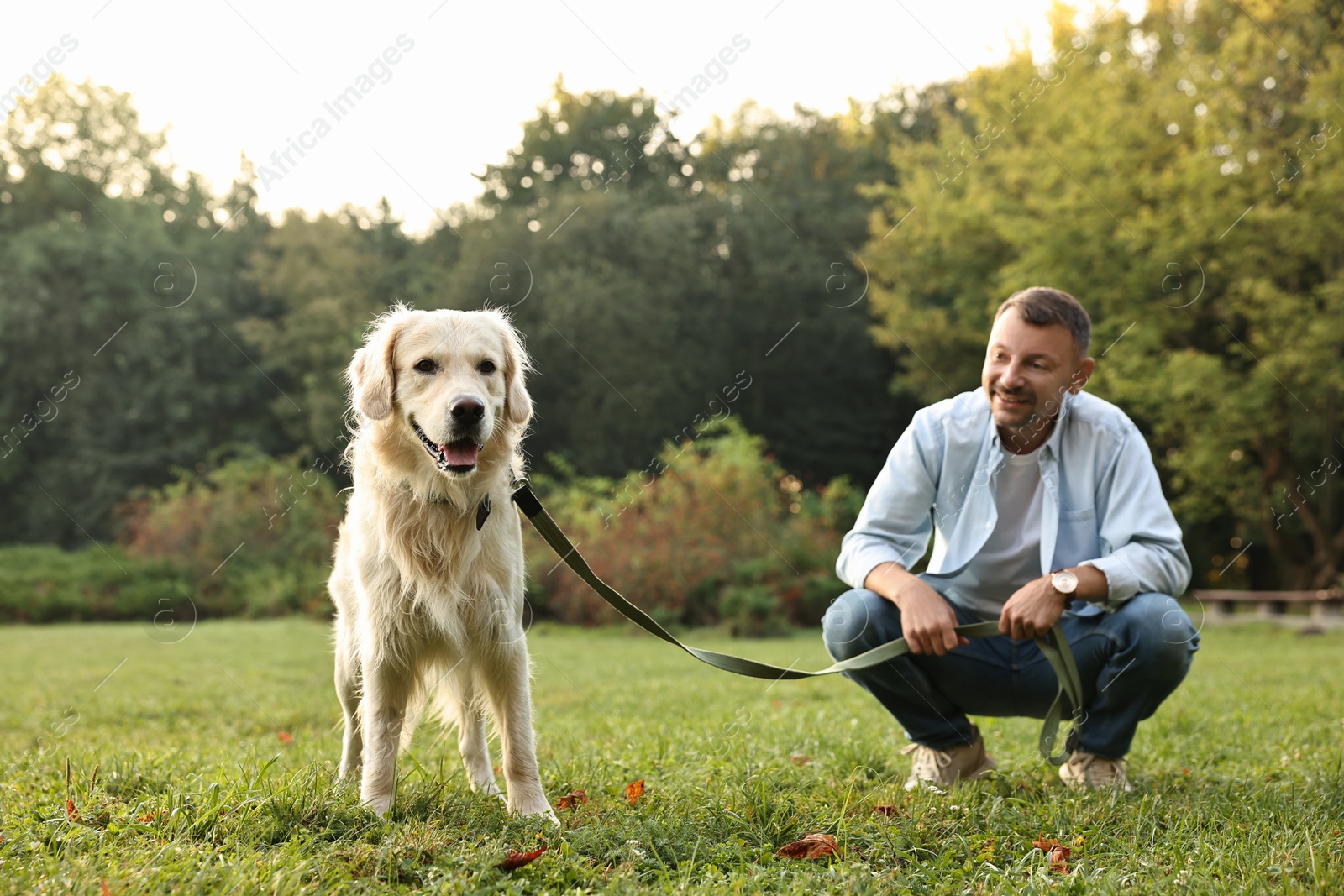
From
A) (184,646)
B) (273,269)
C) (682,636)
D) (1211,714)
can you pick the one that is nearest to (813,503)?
(682,636)

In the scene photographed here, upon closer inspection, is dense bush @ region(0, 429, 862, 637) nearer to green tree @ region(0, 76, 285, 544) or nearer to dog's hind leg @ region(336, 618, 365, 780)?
green tree @ region(0, 76, 285, 544)

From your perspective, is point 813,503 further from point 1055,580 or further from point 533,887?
point 533,887

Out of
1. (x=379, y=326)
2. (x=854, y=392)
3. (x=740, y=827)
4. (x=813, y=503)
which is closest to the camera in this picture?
(x=740, y=827)

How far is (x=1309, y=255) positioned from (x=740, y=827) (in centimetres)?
1890

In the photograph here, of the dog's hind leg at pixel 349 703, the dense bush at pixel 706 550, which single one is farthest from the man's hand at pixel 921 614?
the dense bush at pixel 706 550

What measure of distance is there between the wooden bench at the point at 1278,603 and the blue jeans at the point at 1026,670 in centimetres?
1279

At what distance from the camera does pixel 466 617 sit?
3.31 m

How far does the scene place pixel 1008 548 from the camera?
3.65 meters

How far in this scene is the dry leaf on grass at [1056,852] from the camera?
101 inches

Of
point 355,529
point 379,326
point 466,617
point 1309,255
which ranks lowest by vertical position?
point 466,617

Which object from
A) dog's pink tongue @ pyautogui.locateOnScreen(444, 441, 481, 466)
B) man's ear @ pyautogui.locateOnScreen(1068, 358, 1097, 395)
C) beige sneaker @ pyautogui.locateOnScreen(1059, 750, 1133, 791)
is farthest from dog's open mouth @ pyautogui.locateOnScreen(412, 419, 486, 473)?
beige sneaker @ pyautogui.locateOnScreen(1059, 750, 1133, 791)

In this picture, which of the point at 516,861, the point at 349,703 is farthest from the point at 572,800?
the point at 349,703

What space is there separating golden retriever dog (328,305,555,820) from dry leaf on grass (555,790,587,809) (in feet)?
0.16

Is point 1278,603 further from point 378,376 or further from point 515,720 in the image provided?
point 378,376
